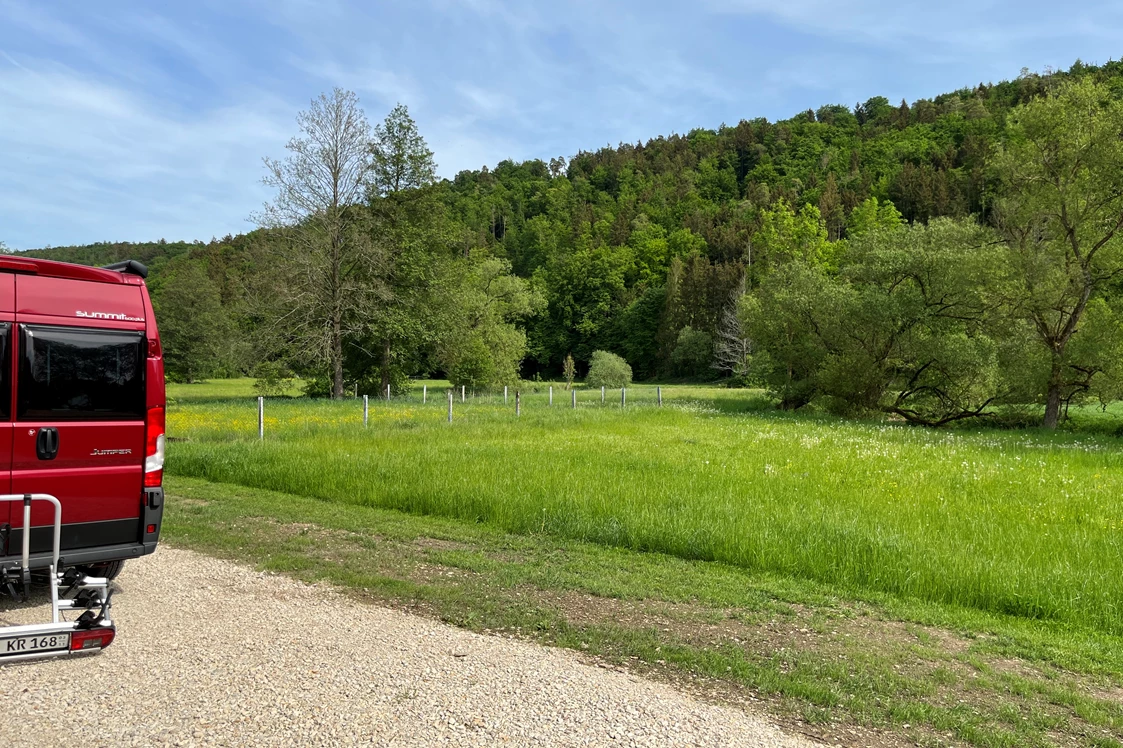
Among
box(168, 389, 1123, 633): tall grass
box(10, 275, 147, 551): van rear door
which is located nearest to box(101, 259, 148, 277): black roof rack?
box(10, 275, 147, 551): van rear door

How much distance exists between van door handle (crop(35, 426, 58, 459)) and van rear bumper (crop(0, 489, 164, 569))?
55cm

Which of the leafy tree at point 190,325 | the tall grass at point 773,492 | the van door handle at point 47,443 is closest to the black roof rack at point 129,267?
the van door handle at point 47,443

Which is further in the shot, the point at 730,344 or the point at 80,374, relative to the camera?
the point at 730,344

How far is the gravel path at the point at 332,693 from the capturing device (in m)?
3.81

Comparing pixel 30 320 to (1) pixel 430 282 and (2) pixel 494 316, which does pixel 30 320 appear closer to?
(1) pixel 430 282

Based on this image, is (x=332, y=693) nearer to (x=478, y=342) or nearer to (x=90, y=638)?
(x=90, y=638)

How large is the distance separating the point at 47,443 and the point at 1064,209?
31716mm

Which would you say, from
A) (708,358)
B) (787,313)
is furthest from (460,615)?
(708,358)

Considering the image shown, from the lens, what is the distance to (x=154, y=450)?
604 centimetres

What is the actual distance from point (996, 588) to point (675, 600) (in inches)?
121

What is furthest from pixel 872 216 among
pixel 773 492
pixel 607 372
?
pixel 773 492

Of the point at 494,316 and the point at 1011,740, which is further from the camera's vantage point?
the point at 494,316

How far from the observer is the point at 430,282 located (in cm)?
4025

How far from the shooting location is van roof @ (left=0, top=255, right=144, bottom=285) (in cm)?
542
